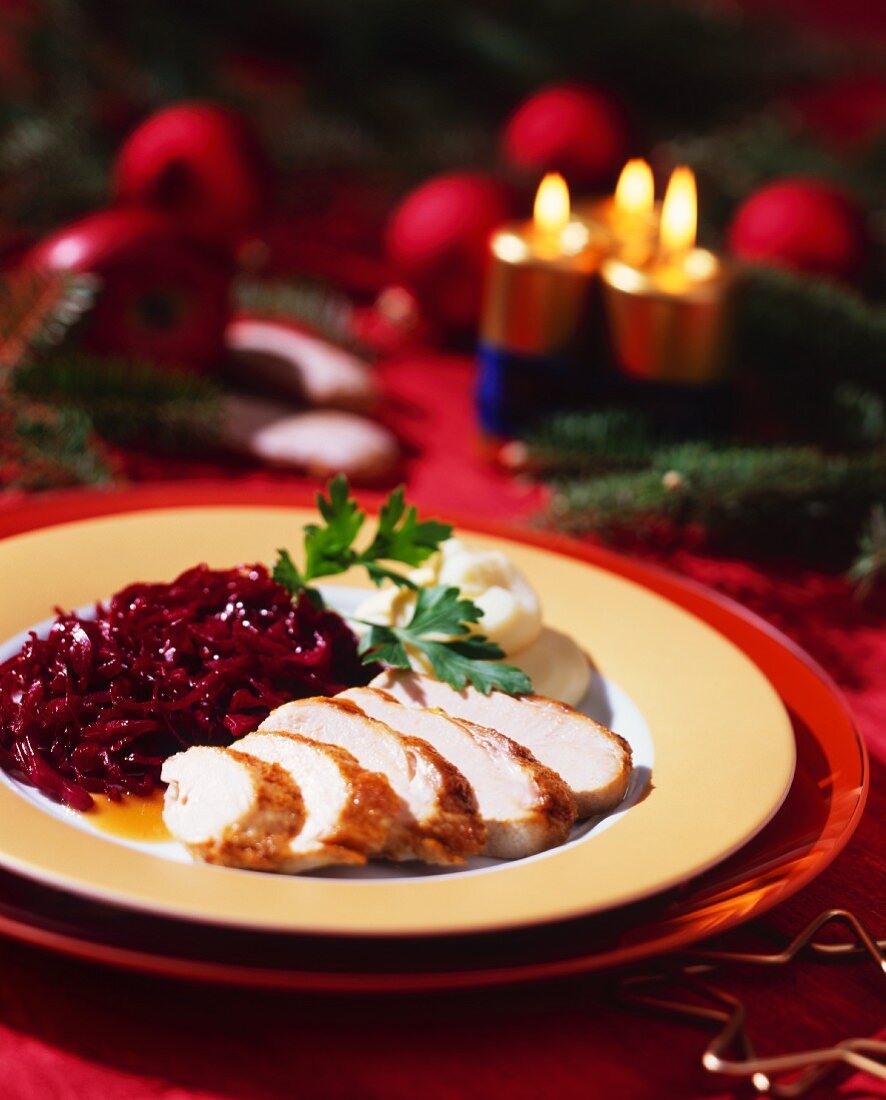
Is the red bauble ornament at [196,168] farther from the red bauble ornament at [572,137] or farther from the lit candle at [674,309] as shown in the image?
the lit candle at [674,309]

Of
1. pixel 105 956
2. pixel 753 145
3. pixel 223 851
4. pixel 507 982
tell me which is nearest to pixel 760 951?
pixel 507 982

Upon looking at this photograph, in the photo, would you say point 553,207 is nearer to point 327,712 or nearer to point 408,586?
A: point 408,586

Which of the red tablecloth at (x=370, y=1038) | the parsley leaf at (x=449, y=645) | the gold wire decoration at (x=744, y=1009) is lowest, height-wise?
the red tablecloth at (x=370, y=1038)

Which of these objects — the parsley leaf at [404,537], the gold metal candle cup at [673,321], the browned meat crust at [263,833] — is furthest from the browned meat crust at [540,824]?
the gold metal candle cup at [673,321]

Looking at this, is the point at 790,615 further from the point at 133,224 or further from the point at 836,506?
the point at 133,224

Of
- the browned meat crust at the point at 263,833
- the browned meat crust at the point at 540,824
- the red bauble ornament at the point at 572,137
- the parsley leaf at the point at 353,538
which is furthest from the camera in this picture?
the red bauble ornament at the point at 572,137

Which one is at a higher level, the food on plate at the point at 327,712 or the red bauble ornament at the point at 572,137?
the red bauble ornament at the point at 572,137
